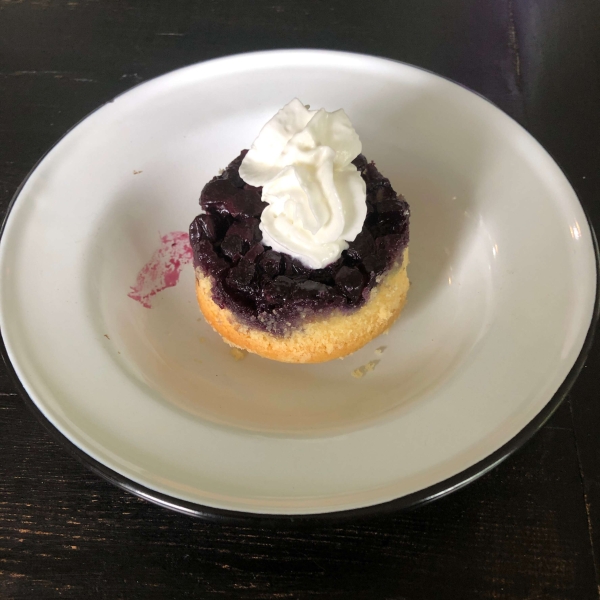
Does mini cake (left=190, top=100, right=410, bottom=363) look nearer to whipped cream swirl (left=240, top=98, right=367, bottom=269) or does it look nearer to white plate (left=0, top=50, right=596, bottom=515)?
whipped cream swirl (left=240, top=98, right=367, bottom=269)

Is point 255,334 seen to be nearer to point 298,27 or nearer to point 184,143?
point 184,143

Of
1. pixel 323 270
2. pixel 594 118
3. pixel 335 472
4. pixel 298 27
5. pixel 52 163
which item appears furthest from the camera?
pixel 298 27

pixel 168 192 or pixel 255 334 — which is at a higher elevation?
pixel 168 192

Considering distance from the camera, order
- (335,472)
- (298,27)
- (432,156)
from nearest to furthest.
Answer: (335,472) → (432,156) → (298,27)

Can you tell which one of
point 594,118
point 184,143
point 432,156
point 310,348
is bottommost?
point 310,348

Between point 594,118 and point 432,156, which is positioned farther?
point 594,118

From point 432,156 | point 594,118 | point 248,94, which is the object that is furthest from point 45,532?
point 594,118

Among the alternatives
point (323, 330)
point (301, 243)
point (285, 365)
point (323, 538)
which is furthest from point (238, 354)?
point (323, 538)
